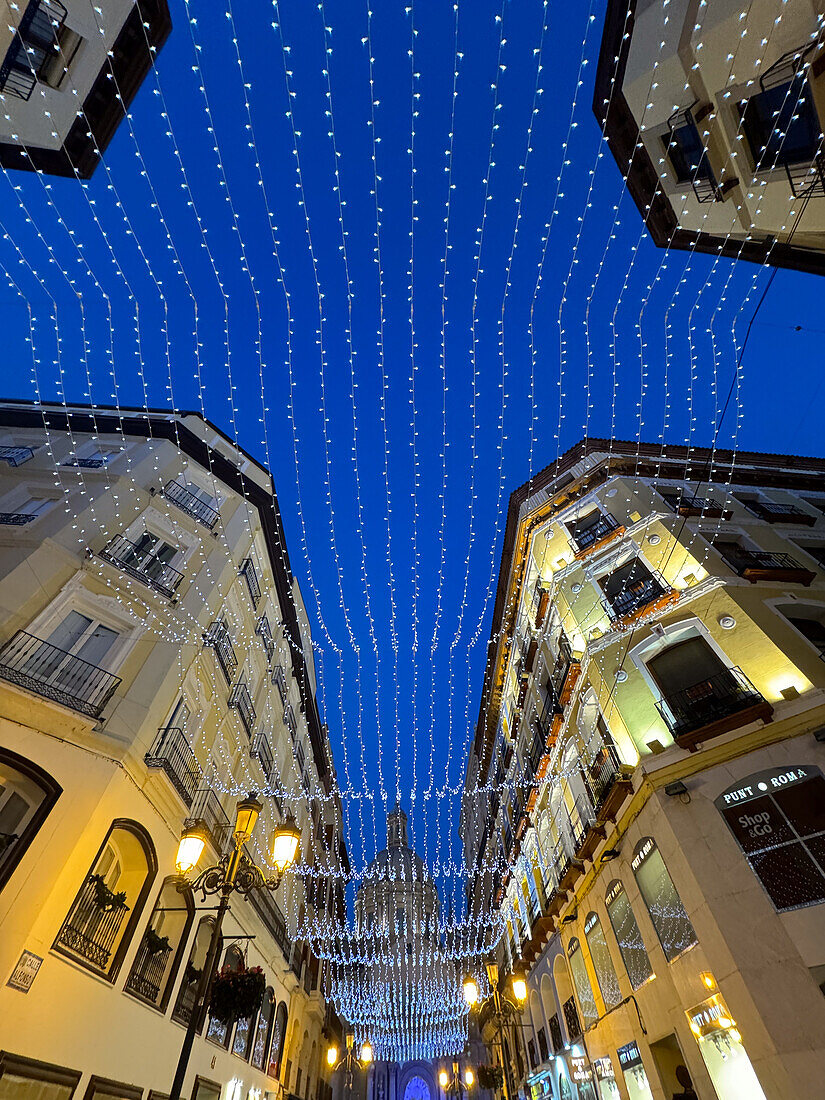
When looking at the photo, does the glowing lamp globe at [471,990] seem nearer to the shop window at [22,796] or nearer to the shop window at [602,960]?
the shop window at [602,960]

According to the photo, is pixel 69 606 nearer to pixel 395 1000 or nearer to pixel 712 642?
pixel 712 642

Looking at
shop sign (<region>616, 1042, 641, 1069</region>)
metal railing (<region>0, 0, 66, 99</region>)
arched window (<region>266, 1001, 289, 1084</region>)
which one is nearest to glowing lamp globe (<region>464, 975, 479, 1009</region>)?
shop sign (<region>616, 1042, 641, 1069</region>)

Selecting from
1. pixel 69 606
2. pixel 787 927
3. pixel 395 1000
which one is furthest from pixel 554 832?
pixel 395 1000

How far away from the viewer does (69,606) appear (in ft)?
37.0

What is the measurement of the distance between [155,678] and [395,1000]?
5021 cm

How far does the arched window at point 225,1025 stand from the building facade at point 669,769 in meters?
9.32

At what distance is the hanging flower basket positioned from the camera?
936 centimetres

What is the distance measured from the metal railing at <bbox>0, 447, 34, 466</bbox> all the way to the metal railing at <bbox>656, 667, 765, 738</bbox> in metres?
17.8

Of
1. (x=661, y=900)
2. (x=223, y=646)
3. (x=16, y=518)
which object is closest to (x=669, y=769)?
(x=661, y=900)

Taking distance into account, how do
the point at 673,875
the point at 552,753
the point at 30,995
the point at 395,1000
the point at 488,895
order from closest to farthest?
the point at 30,995 → the point at 673,875 → the point at 552,753 → the point at 488,895 → the point at 395,1000

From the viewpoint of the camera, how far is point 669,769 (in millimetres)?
11055

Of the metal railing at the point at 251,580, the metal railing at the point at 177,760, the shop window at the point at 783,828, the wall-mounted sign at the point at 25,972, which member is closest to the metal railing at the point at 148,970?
the metal railing at the point at 177,760

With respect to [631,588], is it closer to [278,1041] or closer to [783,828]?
[783,828]

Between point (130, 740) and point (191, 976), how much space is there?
21.2 feet
